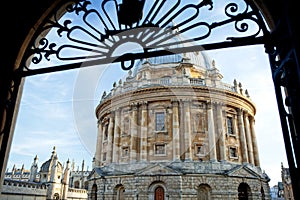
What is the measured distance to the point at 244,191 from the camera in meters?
27.4

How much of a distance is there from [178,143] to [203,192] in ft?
18.2

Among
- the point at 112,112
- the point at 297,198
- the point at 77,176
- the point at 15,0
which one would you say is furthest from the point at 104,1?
the point at 77,176

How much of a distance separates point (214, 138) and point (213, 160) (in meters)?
2.54

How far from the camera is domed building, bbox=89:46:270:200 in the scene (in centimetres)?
2564

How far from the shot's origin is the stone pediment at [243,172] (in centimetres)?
2604

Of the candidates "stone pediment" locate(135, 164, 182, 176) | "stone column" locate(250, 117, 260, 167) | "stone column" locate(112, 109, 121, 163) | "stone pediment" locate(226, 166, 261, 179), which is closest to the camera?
"stone pediment" locate(135, 164, 182, 176)

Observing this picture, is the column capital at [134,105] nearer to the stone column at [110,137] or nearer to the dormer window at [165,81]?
the stone column at [110,137]

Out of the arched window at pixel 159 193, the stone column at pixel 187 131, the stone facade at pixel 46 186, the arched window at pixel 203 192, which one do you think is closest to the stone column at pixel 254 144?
the arched window at pixel 203 192

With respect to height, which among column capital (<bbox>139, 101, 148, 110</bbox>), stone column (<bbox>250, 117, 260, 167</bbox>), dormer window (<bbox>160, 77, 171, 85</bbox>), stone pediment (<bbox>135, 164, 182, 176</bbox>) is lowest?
stone pediment (<bbox>135, 164, 182, 176</bbox>)

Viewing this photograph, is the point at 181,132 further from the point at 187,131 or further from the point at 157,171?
the point at 157,171

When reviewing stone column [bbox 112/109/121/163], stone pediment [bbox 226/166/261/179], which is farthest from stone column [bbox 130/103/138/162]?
stone pediment [bbox 226/166/261/179]

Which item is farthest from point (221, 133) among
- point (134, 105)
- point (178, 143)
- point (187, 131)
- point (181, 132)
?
point (134, 105)

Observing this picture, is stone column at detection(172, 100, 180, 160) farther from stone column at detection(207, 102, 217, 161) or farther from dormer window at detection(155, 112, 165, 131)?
stone column at detection(207, 102, 217, 161)

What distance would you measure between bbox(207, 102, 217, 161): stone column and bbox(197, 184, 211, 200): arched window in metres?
3.01
